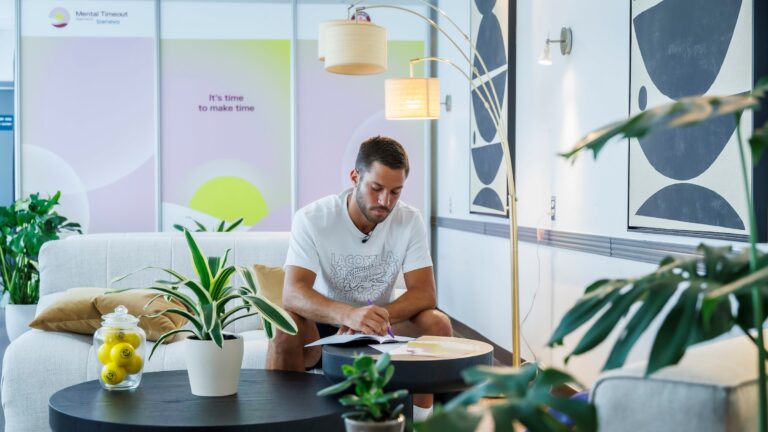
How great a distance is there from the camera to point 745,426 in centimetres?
110

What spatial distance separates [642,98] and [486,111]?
2.12 meters

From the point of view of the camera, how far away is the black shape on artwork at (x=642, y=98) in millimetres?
3314

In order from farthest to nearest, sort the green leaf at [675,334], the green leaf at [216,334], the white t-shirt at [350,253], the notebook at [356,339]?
1. the white t-shirt at [350,253]
2. the notebook at [356,339]
3. the green leaf at [216,334]
4. the green leaf at [675,334]

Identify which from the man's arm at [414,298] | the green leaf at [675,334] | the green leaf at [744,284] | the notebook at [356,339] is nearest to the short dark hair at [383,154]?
the man's arm at [414,298]

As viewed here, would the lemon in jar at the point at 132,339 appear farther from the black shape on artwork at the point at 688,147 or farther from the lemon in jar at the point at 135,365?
the black shape on artwork at the point at 688,147

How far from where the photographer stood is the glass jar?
231cm

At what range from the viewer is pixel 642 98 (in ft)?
11.0

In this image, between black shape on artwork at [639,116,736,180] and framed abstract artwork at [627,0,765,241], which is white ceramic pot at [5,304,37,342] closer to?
framed abstract artwork at [627,0,765,241]

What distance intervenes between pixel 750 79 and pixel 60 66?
530 centimetres

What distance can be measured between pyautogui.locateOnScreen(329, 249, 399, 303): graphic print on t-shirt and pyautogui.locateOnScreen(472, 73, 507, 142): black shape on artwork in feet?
6.45

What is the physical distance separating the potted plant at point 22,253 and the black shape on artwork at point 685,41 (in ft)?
11.6

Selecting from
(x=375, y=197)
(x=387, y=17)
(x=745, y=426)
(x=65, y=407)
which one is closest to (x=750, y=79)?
(x=375, y=197)

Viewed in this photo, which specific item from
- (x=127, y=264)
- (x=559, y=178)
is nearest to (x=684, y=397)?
Answer: (x=127, y=264)

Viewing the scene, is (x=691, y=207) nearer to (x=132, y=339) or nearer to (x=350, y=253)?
(x=350, y=253)
